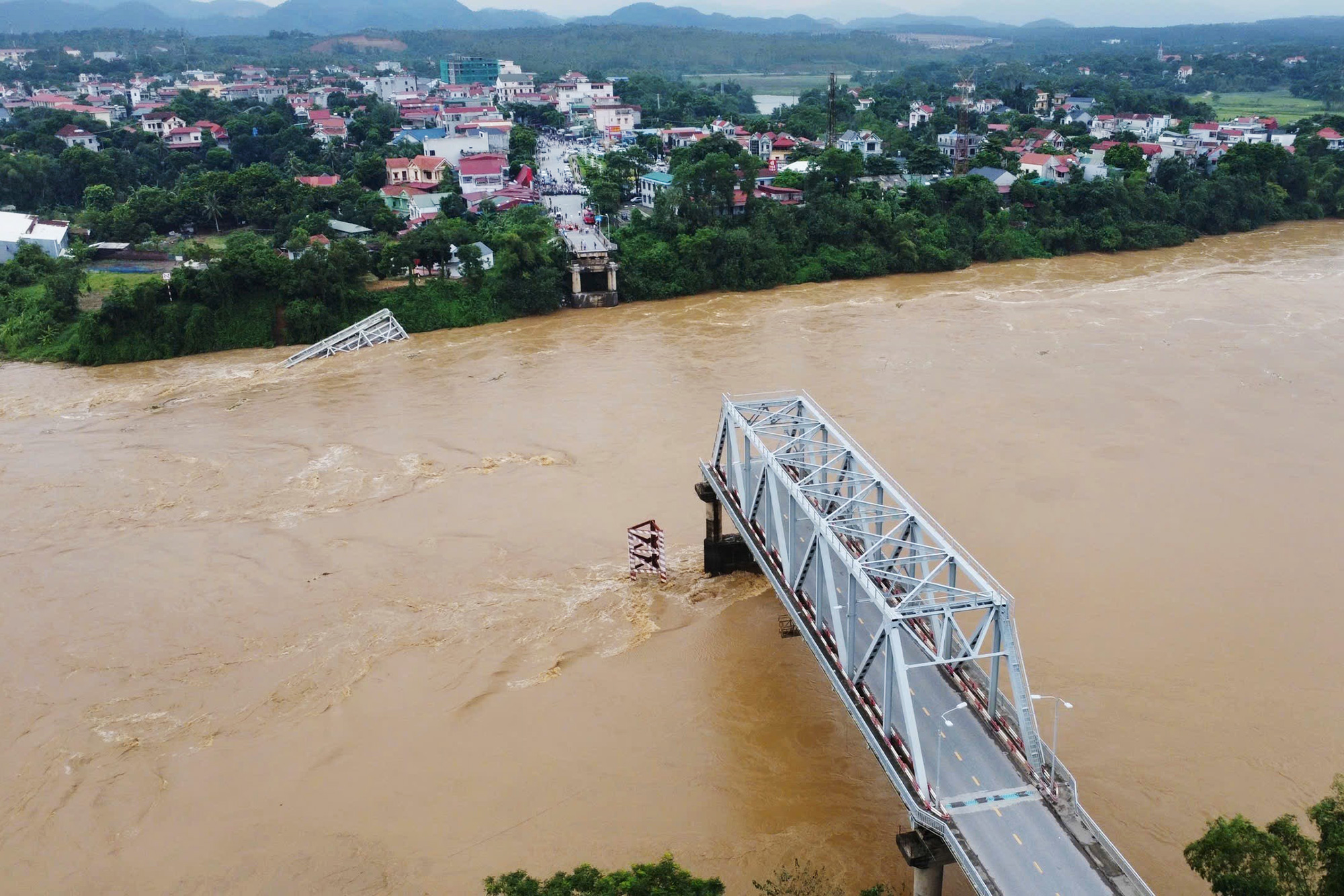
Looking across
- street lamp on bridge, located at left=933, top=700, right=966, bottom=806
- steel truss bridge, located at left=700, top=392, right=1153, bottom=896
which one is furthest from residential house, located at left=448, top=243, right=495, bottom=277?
street lamp on bridge, located at left=933, top=700, right=966, bottom=806

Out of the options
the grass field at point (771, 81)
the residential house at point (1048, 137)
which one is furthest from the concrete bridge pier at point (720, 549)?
the grass field at point (771, 81)

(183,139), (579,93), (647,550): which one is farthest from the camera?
(579,93)

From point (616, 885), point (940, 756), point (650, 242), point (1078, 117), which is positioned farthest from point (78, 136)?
point (1078, 117)

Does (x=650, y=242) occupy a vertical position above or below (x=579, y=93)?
below

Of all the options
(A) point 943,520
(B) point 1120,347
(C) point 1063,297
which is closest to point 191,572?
(A) point 943,520

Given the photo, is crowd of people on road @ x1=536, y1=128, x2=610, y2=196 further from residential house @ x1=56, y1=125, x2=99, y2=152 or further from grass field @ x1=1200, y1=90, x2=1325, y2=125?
grass field @ x1=1200, y1=90, x2=1325, y2=125

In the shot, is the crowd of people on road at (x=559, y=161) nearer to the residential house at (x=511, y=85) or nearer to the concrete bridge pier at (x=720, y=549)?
the residential house at (x=511, y=85)

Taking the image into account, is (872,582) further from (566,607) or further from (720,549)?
(566,607)
